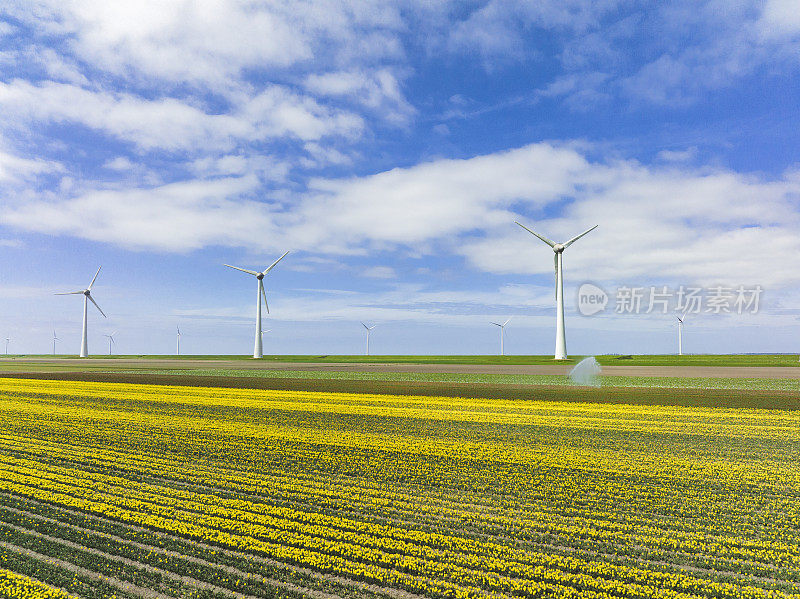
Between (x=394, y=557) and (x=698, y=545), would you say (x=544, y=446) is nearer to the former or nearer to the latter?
(x=698, y=545)

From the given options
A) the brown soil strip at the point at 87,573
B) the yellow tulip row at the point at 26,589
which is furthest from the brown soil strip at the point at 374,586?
the yellow tulip row at the point at 26,589

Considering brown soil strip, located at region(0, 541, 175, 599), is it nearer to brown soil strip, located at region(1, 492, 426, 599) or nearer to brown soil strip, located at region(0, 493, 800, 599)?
brown soil strip, located at region(0, 493, 800, 599)

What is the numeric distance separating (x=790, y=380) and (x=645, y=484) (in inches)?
2008

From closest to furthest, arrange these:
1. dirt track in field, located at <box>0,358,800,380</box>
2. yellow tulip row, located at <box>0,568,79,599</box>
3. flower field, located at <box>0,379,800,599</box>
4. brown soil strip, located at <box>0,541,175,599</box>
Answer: yellow tulip row, located at <box>0,568,79,599</box>, brown soil strip, located at <box>0,541,175,599</box>, flower field, located at <box>0,379,800,599</box>, dirt track in field, located at <box>0,358,800,380</box>

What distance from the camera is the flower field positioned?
29.7 feet

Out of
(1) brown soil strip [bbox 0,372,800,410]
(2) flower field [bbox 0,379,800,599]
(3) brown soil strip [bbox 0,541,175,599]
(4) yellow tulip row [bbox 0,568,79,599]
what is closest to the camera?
(4) yellow tulip row [bbox 0,568,79,599]

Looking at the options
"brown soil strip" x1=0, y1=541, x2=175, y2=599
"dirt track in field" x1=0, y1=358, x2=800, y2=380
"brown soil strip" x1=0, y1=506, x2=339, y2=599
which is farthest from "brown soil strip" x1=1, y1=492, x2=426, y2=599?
"dirt track in field" x1=0, y1=358, x2=800, y2=380

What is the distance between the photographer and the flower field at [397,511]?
9.05 meters

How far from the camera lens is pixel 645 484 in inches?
598

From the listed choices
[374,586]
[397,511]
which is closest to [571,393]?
[397,511]

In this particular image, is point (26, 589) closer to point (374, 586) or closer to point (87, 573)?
point (87, 573)

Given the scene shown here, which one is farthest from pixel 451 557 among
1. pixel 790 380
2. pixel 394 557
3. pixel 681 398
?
pixel 790 380

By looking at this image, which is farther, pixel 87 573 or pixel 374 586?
pixel 87 573

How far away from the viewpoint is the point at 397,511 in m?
12.4
